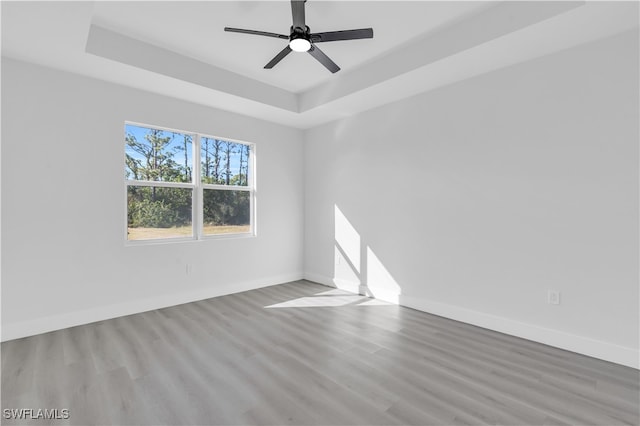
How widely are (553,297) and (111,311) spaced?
14.7 feet

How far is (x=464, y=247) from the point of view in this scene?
344 centimetres

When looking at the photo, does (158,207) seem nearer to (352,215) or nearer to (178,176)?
(178,176)

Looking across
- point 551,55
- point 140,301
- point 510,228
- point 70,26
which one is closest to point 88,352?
point 140,301

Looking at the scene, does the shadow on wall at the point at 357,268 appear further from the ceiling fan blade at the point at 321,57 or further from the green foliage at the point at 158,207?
the ceiling fan blade at the point at 321,57

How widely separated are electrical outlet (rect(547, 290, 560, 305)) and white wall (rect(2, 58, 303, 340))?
3855 mm

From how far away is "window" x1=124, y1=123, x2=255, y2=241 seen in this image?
3789 mm

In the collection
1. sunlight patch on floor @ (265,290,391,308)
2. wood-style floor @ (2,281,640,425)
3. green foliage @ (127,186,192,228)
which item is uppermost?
green foliage @ (127,186,192,228)

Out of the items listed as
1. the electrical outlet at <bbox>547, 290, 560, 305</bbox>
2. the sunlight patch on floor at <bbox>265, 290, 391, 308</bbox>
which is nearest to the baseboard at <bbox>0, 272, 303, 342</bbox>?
the sunlight patch on floor at <bbox>265, 290, 391, 308</bbox>

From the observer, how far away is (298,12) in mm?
2203

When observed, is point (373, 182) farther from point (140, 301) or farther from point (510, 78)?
point (140, 301)

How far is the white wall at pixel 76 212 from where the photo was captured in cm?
298

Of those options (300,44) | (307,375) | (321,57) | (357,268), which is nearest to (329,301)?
(357,268)

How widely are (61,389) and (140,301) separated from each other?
161 centimetres

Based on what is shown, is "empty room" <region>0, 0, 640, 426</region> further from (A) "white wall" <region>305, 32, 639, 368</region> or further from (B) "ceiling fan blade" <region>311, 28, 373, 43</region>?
(B) "ceiling fan blade" <region>311, 28, 373, 43</region>
